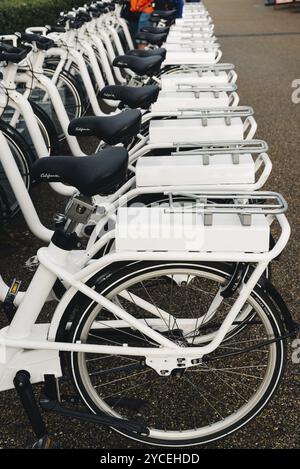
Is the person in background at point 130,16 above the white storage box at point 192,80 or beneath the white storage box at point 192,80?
beneath

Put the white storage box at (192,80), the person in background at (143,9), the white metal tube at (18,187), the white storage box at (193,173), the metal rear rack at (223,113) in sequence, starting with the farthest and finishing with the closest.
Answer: the person in background at (143,9) < the white storage box at (192,80) < the white metal tube at (18,187) < the metal rear rack at (223,113) < the white storage box at (193,173)

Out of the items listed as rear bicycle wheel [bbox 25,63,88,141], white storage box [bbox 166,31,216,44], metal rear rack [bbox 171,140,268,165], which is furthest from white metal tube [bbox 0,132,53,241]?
white storage box [bbox 166,31,216,44]

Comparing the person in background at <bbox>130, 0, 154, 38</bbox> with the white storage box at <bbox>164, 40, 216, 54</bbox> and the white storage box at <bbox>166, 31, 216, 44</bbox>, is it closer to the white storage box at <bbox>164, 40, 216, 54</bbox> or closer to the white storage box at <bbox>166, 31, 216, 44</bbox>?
the white storage box at <bbox>166, 31, 216, 44</bbox>

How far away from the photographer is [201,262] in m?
1.78

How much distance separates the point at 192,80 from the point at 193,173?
141 cm

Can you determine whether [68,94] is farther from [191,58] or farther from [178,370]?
[178,370]

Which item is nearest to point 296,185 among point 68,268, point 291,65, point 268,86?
point 68,268

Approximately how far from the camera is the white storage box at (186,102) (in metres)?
2.97

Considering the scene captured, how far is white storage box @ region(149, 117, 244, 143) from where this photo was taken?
8.50 feet

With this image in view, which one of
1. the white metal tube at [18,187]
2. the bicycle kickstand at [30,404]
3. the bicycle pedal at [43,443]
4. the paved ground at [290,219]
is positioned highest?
the white metal tube at [18,187]

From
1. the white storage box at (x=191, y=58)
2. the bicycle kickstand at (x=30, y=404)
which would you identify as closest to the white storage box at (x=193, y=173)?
the bicycle kickstand at (x=30, y=404)

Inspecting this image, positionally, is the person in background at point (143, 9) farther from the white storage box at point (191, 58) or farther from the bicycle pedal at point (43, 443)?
the bicycle pedal at point (43, 443)

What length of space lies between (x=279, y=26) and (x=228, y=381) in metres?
13.6

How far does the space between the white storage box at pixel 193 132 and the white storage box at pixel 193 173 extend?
0.36 meters
